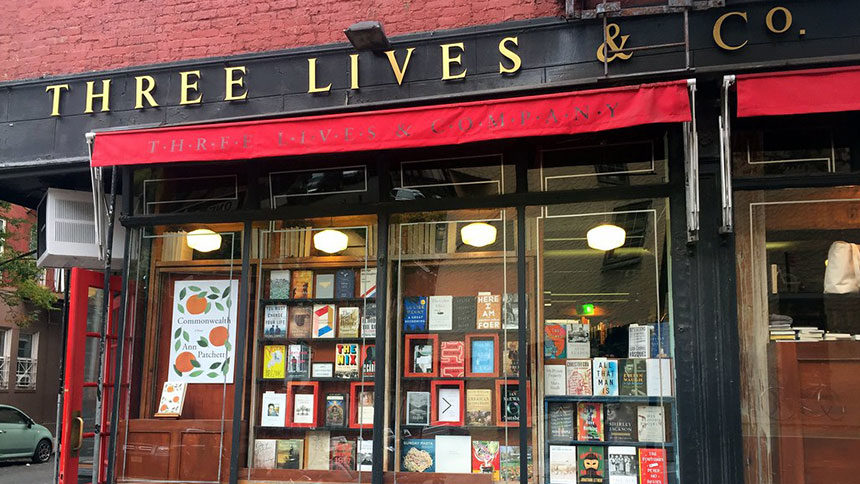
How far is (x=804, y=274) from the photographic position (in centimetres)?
670

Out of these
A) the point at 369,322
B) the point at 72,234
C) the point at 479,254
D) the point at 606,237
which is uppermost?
the point at 72,234

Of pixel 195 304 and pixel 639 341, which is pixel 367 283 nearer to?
pixel 195 304

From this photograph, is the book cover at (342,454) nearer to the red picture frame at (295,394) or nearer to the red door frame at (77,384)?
the red picture frame at (295,394)

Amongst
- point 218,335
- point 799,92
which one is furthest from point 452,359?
point 799,92

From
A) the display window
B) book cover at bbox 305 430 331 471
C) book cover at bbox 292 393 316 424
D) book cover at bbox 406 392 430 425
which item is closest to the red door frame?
book cover at bbox 292 393 316 424

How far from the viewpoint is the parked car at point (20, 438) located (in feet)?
56.7

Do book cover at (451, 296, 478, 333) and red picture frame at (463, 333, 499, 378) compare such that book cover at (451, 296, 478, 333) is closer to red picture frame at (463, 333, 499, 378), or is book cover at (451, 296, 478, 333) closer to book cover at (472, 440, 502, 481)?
red picture frame at (463, 333, 499, 378)

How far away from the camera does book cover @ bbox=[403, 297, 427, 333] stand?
7.59 m

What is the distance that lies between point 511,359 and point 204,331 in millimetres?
3175

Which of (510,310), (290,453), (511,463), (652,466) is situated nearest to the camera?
(652,466)

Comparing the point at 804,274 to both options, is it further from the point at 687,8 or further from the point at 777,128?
the point at 687,8

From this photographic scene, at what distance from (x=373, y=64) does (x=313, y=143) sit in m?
1.13

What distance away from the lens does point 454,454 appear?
7277 mm

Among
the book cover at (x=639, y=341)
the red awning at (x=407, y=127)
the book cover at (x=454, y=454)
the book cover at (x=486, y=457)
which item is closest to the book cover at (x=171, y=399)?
the red awning at (x=407, y=127)
